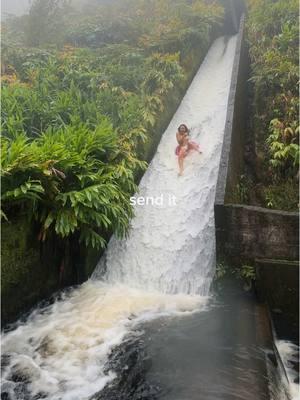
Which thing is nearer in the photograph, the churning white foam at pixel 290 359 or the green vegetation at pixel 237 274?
the churning white foam at pixel 290 359

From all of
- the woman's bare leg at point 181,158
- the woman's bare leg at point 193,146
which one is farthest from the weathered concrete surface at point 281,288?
the woman's bare leg at point 193,146

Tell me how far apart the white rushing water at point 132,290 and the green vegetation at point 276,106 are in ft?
3.88

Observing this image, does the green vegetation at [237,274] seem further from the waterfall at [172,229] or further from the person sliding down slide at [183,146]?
the person sliding down slide at [183,146]

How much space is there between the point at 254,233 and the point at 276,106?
4.02 metres

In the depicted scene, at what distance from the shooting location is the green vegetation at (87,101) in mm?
5891

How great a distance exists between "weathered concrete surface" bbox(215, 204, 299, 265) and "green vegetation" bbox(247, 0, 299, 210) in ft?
2.13

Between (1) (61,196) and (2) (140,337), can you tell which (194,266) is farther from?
(1) (61,196)

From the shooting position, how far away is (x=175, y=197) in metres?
8.35

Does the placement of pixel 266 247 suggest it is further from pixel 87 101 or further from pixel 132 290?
pixel 87 101

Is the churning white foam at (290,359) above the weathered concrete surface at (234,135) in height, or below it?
below

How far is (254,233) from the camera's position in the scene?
6.11 m

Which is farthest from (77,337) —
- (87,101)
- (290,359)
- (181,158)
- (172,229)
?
(87,101)

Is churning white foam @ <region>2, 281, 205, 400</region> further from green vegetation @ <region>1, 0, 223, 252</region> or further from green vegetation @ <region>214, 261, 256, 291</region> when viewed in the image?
green vegetation @ <region>1, 0, 223, 252</region>

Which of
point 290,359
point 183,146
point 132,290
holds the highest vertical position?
point 183,146
